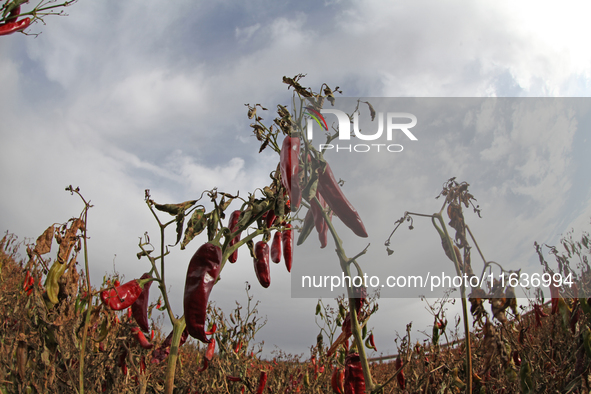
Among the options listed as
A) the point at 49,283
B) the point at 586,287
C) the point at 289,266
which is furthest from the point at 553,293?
the point at 49,283

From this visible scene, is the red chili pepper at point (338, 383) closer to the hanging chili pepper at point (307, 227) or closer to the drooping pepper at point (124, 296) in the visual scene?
the hanging chili pepper at point (307, 227)

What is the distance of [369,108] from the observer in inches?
58.7

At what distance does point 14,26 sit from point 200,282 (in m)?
4.50

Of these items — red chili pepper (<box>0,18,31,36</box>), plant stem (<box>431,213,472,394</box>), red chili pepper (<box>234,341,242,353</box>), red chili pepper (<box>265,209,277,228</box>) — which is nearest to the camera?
plant stem (<box>431,213,472,394</box>)

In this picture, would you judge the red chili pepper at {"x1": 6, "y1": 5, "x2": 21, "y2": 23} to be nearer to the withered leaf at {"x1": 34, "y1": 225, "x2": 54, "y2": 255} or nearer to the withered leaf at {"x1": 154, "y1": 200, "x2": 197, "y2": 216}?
the withered leaf at {"x1": 34, "y1": 225, "x2": 54, "y2": 255}

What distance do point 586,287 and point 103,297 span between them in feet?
7.65

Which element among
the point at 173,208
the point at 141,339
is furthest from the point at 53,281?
the point at 173,208

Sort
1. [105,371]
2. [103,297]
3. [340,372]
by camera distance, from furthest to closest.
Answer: [105,371] → [340,372] → [103,297]

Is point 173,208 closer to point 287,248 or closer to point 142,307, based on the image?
point 142,307

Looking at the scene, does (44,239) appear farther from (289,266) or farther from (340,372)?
(340,372)

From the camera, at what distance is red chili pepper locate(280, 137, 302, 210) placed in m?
1.22

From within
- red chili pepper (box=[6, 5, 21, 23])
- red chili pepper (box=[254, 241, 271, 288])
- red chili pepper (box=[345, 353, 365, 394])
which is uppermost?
red chili pepper (box=[6, 5, 21, 23])

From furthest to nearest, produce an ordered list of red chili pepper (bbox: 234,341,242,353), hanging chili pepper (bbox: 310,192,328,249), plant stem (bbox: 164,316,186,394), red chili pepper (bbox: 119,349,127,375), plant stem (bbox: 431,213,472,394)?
red chili pepper (bbox: 234,341,242,353) → red chili pepper (bbox: 119,349,127,375) → hanging chili pepper (bbox: 310,192,328,249) → plant stem (bbox: 164,316,186,394) → plant stem (bbox: 431,213,472,394)

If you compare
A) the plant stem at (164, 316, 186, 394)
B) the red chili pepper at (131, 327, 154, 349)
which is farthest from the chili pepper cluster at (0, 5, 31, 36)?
the plant stem at (164, 316, 186, 394)
